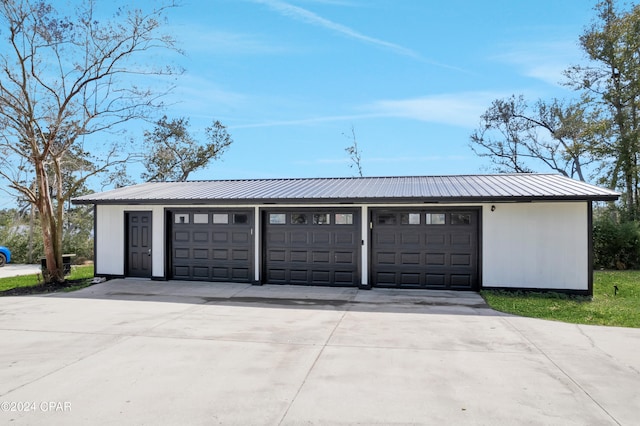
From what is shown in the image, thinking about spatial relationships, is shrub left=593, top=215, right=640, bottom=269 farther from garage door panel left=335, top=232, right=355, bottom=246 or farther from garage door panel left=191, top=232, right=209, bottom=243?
garage door panel left=191, top=232, right=209, bottom=243

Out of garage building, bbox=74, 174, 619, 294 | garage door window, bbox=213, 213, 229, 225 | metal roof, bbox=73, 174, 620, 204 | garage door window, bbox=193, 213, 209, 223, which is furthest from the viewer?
garage door window, bbox=193, 213, 209, 223

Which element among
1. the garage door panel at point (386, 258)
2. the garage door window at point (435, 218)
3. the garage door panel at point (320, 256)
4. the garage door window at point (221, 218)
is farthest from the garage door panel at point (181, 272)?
the garage door window at point (435, 218)

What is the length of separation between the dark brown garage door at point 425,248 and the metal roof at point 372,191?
2.10 ft

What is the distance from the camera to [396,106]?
2083 centimetres

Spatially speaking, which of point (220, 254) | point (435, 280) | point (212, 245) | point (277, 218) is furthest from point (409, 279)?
point (212, 245)

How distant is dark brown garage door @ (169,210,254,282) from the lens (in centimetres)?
1137

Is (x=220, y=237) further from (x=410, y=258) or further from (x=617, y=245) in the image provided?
(x=617, y=245)

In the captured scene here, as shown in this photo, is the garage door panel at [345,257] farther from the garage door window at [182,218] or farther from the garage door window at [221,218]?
the garage door window at [182,218]

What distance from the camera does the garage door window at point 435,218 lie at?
1032 cm

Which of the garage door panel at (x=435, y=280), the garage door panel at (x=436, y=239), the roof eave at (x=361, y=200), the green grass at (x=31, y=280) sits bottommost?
the green grass at (x=31, y=280)

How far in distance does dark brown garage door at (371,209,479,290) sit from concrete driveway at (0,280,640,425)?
201 cm

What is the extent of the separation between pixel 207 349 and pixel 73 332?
2.49 m

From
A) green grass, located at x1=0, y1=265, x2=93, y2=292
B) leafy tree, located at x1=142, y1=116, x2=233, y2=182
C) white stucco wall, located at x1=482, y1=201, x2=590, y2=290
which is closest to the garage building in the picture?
white stucco wall, located at x1=482, y1=201, x2=590, y2=290

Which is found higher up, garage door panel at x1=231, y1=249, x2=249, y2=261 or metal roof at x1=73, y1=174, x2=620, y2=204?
metal roof at x1=73, y1=174, x2=620, y2=204
